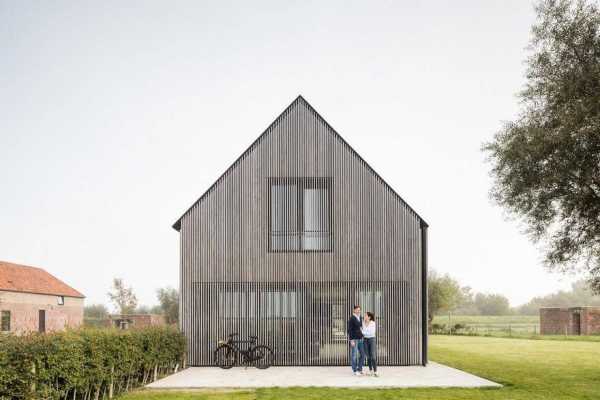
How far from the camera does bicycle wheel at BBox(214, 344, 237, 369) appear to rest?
15547 mm

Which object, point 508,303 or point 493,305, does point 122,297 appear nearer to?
point 493,305

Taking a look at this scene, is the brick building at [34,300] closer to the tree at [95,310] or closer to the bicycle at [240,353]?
the bicycle at [240,353]

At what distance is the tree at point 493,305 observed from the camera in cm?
8512

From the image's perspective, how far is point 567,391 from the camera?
12.1 metres

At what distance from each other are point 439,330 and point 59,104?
31396mm

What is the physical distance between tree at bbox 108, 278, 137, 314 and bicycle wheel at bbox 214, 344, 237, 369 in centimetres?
3531

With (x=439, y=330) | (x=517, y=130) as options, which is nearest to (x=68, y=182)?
(x=517, y=130)

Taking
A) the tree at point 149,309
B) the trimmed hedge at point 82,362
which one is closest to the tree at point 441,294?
the tree at point 149,309

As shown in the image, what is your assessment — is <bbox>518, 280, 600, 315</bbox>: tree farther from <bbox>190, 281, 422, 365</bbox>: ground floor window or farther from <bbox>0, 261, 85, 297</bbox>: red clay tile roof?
<bbox>190, 281, 422, 365</bbox>: ground floor window

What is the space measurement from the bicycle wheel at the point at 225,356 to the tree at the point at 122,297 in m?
35.3

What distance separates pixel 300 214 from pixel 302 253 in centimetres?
110

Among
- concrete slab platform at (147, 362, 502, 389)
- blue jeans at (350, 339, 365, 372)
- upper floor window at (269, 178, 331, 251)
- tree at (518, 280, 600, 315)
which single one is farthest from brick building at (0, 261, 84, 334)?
tree at (518, 280, 600, 315)

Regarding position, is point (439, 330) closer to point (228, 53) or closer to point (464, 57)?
point (464, 57)

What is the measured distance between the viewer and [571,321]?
133ft
